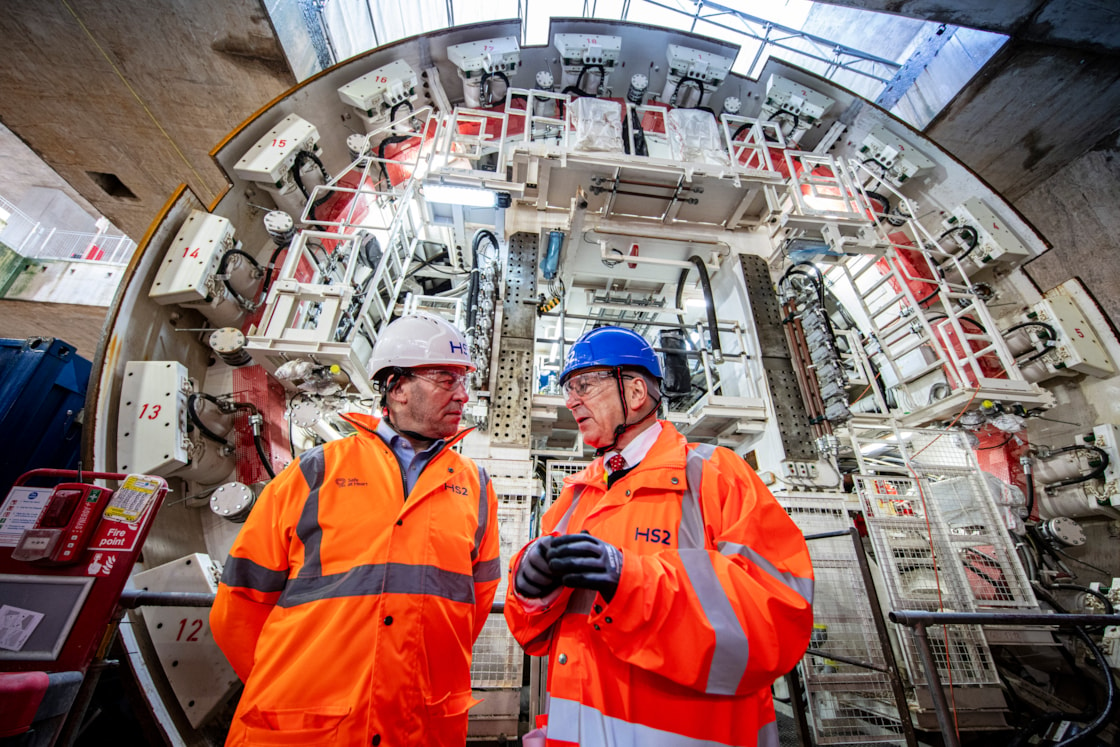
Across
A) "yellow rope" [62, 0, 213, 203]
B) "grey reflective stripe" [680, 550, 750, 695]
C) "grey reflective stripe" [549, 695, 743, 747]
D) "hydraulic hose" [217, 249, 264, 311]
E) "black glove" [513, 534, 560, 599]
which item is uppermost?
"yellow rope" [62, 0, 213, 203]

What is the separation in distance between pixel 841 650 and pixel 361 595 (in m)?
4.11

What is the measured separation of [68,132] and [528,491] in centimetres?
834

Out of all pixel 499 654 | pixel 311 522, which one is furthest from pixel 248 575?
pixel 499 654

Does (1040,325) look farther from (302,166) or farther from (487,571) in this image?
(302,166)

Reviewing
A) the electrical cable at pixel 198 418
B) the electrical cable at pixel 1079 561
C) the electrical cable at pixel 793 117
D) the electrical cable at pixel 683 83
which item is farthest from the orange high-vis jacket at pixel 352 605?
the electrical cable at pixel 793 117

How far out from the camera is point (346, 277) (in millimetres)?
4219

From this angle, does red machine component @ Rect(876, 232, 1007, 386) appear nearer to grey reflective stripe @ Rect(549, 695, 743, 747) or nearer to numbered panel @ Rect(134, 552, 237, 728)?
grey reflective stripe @ Rect(549, 695, 743, 747)

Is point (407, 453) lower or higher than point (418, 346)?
lower

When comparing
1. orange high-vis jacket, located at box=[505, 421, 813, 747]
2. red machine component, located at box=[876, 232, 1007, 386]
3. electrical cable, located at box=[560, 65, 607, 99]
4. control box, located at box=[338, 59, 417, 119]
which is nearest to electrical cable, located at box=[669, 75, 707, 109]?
electrical cable, located at box=[560, 65, 607, 99]

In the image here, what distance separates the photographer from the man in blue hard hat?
1047 millimetres

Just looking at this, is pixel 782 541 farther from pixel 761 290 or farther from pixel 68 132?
pixel 68 132

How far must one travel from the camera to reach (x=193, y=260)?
411cm

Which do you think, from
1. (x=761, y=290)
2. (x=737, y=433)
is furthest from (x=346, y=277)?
(x=761, y=290)

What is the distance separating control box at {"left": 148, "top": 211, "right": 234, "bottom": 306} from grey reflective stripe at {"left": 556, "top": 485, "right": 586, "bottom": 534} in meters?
4.39
